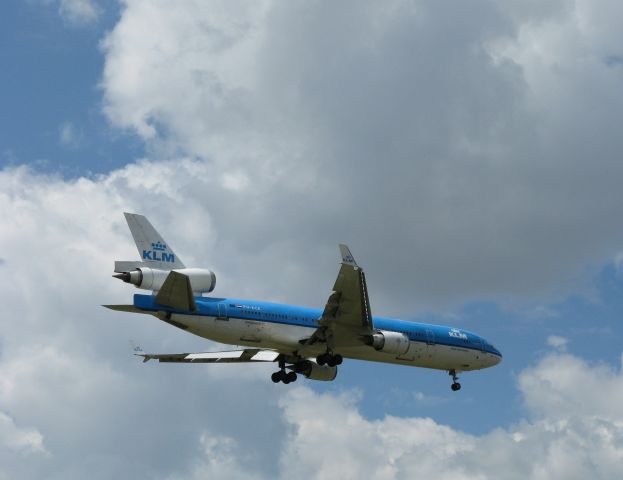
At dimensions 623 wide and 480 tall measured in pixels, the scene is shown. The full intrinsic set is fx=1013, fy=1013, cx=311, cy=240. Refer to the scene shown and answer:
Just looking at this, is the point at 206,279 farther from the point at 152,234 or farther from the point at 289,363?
the point at 289,363

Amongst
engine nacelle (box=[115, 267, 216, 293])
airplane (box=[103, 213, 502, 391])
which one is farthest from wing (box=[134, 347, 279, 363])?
engine nacelle (box=[115, 267, 216, 293])

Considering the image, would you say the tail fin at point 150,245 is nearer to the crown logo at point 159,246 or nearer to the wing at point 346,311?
the crown logo at point 159,246

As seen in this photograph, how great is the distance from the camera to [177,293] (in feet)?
150

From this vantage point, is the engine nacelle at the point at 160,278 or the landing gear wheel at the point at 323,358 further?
the landing gear wheel at the point at 323,358

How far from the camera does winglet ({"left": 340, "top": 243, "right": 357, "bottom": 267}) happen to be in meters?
46.2

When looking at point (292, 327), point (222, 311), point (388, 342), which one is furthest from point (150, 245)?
point (388, 342)

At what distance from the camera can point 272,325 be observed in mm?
50750

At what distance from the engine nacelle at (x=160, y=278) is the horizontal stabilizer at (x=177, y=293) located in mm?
531

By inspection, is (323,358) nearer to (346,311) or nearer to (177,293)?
(346,311)

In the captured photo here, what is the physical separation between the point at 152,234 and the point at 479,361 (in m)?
22.0

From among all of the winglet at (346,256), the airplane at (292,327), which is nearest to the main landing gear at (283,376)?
the airplane at (292,327)

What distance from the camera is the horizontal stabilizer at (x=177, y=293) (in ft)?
147

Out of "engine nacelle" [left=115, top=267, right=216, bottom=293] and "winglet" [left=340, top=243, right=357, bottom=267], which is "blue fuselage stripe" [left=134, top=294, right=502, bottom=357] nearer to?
"engine nacelle" [left=115, top=267, right=216, bottom=293]

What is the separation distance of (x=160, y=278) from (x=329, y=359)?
11.6 meters
